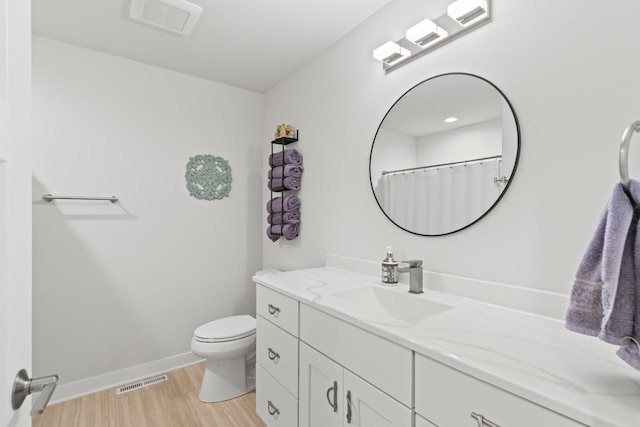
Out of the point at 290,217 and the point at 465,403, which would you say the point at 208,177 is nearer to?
the point at 290,217

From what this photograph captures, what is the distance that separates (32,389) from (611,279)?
1133mm

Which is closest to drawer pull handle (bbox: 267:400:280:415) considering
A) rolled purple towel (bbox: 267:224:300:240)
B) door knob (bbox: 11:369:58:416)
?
rolled purple towel (bbox: 267:224:300:240)

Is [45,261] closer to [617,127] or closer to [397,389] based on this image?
[397,389]

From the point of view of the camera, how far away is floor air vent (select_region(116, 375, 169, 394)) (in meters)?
2.16

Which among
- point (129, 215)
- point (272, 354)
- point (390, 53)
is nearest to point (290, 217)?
point (272, 354)

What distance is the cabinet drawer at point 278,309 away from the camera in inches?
56.6

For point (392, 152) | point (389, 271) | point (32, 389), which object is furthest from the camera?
point (392, 152)

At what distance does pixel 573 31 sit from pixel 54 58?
280cm

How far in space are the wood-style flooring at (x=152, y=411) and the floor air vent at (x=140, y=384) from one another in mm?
41

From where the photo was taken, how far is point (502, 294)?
1.19m

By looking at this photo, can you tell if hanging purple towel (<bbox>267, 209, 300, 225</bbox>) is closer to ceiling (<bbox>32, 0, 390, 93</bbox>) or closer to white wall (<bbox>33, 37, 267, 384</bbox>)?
white wall (<bbox>33, 37, 267, 384</bbox>)

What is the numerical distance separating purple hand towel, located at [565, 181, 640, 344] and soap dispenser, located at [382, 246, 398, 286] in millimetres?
864

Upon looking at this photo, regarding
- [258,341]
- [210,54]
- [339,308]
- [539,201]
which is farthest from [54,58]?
[539,201]

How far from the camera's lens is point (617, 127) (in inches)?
37.4
